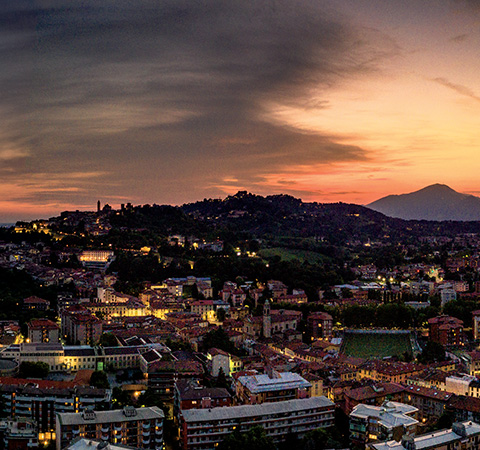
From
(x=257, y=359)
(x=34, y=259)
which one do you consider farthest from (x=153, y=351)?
(x=34, y=259)

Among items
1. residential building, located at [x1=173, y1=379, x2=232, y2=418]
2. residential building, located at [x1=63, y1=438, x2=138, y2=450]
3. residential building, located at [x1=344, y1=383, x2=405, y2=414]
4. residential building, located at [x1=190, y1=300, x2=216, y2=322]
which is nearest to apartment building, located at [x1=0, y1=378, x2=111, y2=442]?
residential building, located at [x1=173, y1=379, x2=232, y2=418]

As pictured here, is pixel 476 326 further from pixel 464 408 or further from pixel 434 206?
pixel 434 206

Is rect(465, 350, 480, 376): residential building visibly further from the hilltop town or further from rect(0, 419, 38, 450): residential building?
rect(0, 419, 38, 450): residential building

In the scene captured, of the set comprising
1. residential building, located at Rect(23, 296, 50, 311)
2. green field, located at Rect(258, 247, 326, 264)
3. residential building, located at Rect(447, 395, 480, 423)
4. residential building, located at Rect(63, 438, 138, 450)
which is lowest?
residential building, located at Rect(447, 395, 480, 423)

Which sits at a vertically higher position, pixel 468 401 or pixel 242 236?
pixel 242 236

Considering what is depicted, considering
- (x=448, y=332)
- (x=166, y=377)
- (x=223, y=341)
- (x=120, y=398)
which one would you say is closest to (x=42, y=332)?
(x=223, y=341)

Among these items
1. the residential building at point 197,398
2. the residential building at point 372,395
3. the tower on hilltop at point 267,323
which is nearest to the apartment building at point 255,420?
the residential building at point 197,398

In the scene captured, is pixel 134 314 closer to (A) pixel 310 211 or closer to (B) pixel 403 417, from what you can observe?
(B) pixel 403 417

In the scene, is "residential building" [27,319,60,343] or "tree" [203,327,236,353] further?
"residential building" [27,319,60,343]
